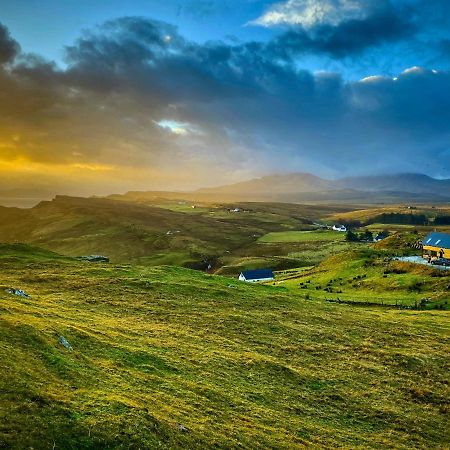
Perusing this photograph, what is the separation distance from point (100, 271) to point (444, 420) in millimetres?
55331

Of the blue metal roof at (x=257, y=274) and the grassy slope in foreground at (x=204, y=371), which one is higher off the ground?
the grassy slope in foreground at (x=204, y=371)

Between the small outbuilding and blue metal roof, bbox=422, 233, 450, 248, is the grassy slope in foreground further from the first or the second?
the small outbuilding

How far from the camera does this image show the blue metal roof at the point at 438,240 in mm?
112812

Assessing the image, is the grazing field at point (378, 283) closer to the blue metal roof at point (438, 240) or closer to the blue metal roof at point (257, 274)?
the blue metal roof at point (438, 240)

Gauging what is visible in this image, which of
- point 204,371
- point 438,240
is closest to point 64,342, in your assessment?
point 204,371

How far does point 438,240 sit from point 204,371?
104 meters

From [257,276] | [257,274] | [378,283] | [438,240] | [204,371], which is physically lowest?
[257,276]

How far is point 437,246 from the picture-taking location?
4496 inches

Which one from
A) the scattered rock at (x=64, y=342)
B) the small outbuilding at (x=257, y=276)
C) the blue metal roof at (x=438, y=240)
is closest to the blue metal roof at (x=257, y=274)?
the small outbuilding at (x=257, y=276)

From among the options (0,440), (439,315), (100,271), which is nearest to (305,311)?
(439,315)

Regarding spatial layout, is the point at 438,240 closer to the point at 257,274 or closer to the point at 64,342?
the point at 257,274

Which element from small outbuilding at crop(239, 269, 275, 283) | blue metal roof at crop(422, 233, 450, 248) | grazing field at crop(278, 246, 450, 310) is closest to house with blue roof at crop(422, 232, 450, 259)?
blue metal roof at crop(422, 233, 450, 248)

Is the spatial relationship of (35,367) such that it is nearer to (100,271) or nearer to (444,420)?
(444,420)

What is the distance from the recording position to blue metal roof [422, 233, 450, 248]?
11281 centimetres
